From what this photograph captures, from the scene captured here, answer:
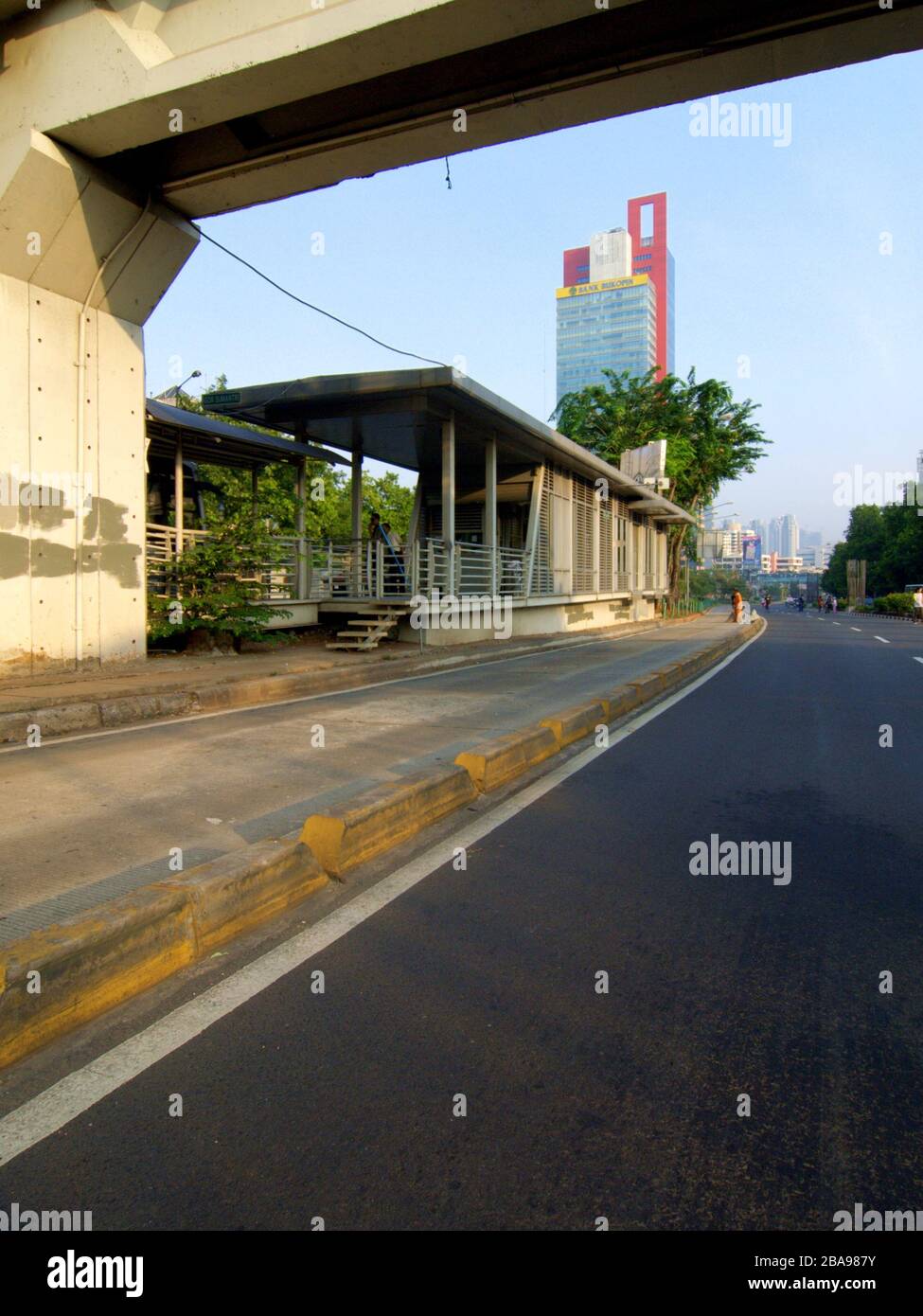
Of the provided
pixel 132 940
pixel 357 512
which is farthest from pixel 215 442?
pixel 132 940

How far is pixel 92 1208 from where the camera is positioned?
6.54ft

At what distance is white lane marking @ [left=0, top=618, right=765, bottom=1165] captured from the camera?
2.31m

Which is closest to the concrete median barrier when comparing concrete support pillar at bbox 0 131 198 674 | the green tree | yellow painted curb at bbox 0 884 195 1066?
yellow painted curb at bbox 0 884 195 1066

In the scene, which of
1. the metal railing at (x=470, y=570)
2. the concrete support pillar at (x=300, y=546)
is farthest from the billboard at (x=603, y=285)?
Answer: the concrete support pillar at (x=300, y=546)

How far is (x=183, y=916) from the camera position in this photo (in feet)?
10.6

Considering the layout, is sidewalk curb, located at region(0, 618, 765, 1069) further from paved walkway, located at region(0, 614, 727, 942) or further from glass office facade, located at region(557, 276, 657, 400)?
glass office facade, located at region(557, 276, 657, 400)

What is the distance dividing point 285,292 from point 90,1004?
43.4 feet

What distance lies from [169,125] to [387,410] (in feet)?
26.3

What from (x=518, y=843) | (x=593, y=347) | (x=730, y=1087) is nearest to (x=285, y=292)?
(x=518, y=843)

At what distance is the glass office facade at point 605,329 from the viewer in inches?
6299

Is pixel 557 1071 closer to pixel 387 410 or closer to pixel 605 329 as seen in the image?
pixel 387 410

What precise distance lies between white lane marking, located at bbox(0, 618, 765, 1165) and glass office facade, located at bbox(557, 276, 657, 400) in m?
164

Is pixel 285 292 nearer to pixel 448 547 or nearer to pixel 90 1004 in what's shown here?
pixel 448 547

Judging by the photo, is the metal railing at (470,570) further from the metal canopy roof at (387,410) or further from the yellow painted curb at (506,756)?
the yellow painted curb at (506,756)
